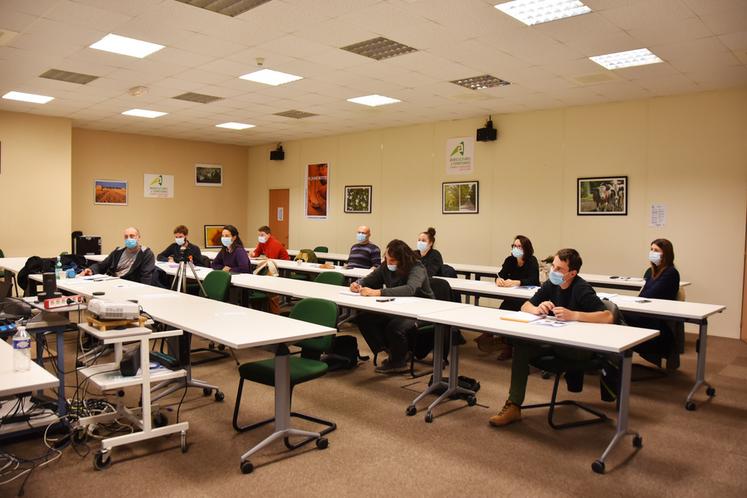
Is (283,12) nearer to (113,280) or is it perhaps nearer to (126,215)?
(113,280)

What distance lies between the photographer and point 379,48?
5.57 meters

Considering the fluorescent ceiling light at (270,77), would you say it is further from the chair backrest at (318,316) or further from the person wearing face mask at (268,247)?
the chair backrest at (318,316)

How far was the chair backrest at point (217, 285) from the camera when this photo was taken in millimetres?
5699

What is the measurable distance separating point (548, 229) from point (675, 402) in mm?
4191

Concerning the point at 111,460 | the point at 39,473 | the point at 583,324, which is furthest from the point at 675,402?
the point at 39,473

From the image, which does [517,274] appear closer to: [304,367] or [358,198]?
[304,367]

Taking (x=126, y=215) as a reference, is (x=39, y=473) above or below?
below

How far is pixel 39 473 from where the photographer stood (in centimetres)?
298

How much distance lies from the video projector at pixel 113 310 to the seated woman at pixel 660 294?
3785 millimetres

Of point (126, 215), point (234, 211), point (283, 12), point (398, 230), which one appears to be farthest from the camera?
point (234, 211)

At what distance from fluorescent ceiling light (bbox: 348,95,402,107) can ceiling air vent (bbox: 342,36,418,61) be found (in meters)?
1.90

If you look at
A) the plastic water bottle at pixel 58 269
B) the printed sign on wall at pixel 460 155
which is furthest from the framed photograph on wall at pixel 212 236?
the plastic water bottle at pixel 58 269

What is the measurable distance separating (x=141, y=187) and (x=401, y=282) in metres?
8.24

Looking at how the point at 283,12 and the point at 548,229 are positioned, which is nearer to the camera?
the point at 283,12
